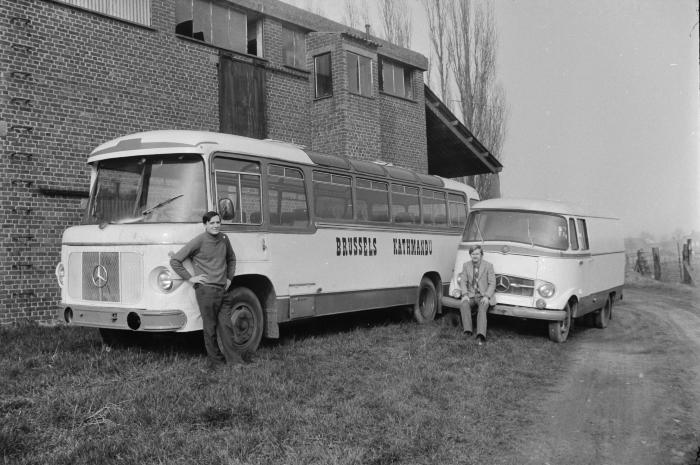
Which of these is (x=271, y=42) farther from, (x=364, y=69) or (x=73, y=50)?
(x=73, y=50)

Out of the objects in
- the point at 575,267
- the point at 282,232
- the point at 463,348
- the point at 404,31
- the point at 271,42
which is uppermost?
the point at 404,31

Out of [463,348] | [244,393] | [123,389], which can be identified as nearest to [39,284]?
[123,389]

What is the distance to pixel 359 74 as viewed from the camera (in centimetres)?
1873

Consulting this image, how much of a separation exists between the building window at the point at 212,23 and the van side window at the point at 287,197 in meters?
6.54

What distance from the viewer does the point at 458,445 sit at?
556cm

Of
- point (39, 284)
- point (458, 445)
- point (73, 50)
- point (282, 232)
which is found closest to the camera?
point (458, 445)

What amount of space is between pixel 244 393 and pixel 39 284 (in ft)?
21.5

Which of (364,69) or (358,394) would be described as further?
(364,69)

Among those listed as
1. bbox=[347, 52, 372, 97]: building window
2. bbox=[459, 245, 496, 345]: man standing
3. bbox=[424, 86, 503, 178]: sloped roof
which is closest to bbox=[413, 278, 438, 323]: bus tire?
bbox=[459, 245, 496, 345]: man standing

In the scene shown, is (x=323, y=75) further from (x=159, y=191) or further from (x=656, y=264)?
(x=656, y=264)

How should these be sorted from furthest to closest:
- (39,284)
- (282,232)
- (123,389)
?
1. (39,284)
2. (282,232)
3. (123,389)

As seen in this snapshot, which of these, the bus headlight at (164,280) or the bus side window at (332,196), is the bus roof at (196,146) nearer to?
the bus side window at (332,196)

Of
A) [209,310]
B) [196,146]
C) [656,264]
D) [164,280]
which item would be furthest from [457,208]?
[656,264]

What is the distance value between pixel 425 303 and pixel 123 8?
27.9ft
